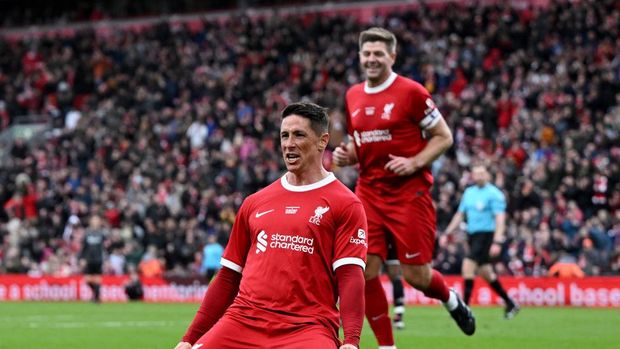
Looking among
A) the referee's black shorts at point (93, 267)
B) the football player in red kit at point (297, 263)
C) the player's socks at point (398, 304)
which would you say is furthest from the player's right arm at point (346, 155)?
the referee's black shorts at point (93, 267)

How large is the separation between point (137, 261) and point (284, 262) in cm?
2386

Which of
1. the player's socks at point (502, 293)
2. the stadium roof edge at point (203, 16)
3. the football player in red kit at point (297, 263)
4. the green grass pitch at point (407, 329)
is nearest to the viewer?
the football player in red kit at point (297, 263)

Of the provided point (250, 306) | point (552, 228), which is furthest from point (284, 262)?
point (552, 228)

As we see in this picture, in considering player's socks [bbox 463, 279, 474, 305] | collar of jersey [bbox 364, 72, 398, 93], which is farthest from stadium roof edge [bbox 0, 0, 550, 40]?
collar of jersey [bbox 364, 72, 398, 93]

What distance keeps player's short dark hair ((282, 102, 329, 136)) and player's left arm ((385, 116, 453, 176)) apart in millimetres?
3448

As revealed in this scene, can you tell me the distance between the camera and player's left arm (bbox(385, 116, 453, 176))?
10.4 m

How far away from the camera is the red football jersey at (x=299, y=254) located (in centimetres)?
678

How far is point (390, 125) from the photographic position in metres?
10.5

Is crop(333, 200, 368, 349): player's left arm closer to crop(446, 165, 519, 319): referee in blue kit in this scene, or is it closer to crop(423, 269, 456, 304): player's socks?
crop(423, 269, 456, 304): player's socks

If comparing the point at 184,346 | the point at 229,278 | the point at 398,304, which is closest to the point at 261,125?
the point at 398,304

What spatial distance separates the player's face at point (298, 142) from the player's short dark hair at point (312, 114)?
0.02 m

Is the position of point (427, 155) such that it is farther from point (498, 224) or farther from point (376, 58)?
point (498, 224)

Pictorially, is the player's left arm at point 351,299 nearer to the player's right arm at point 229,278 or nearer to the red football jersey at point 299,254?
the red football jersey at point 299,254

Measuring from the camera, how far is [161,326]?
57.9 feet
